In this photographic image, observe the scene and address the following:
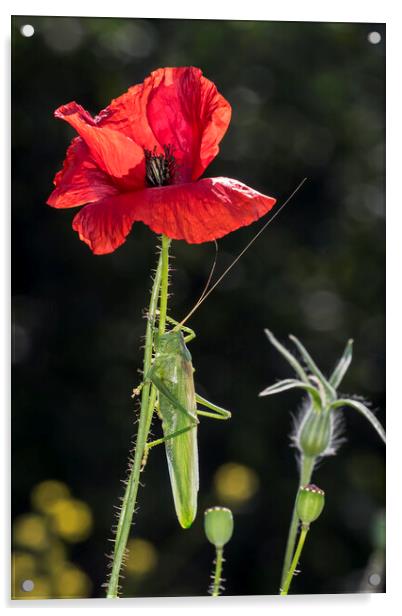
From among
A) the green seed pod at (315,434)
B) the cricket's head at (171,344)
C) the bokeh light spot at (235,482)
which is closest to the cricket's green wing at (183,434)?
the cricket's head at (171,344)

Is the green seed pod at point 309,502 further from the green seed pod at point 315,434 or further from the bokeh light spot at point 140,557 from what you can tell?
the bokeh light spot at point 140,557

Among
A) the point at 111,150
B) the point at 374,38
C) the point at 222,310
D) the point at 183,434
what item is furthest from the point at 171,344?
the point at 374,38

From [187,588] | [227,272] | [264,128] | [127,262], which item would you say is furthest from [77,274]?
[187,588]

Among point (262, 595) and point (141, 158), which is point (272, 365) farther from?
point (141, 158)

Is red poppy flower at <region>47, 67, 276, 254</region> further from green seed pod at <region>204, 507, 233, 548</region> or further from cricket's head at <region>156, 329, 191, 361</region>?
green seed pod at <region>204, 507, 233, 548</region>

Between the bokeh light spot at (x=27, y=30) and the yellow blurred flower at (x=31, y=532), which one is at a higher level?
the bokeh light spot at (x=27, y=30)
